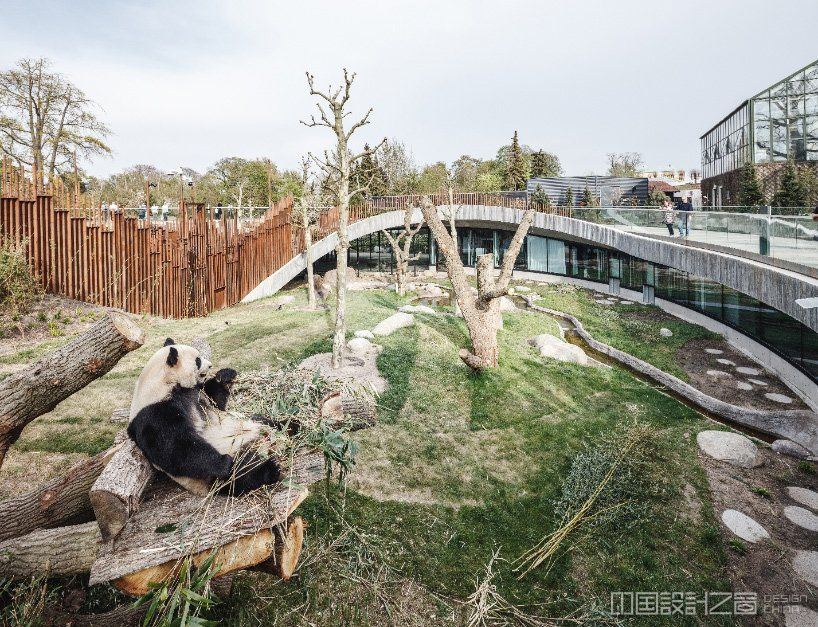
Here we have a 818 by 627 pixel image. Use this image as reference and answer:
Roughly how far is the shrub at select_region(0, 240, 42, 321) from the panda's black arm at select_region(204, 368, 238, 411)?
9709mm

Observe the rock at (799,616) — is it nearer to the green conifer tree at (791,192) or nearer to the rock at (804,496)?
the rock at (804,496)

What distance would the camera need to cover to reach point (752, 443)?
8.68 metres

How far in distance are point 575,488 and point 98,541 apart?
6055 millimetres

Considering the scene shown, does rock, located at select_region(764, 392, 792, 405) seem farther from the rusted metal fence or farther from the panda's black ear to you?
the rusted metal fence

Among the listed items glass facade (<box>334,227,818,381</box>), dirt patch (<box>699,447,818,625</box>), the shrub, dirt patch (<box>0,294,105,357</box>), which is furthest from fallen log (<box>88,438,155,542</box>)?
glass facade (<box>334,227,818,381</box>)

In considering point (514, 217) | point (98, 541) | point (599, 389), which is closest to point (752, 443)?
point (599, 389)

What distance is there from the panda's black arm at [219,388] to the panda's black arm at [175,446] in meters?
0.60

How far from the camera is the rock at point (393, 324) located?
12.9 metres

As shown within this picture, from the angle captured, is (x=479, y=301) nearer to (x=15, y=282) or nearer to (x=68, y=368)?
(x=68, y=368)

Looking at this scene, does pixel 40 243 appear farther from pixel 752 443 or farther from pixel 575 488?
pixel 752 443

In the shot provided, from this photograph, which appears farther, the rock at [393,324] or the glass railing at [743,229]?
the rock at [393,324]

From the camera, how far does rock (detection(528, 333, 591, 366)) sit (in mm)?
12906

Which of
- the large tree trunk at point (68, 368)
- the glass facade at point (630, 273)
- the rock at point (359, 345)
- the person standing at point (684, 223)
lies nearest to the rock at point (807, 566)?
the glass facade at point (630, 273)

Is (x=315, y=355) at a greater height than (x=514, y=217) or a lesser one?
lesser
